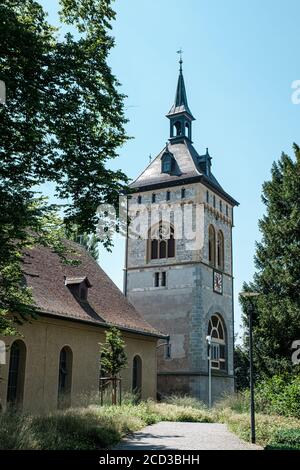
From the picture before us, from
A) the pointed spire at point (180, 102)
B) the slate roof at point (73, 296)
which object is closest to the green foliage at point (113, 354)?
the slate roof at point (73, 296)

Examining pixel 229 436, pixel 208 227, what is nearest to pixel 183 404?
pixel 229 436

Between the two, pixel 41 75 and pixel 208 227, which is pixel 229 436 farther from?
pixel 208 227

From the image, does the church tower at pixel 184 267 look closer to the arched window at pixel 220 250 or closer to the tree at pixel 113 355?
the arched window at pixel 220 250

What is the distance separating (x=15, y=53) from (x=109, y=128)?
3271 mm

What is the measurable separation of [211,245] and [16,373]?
900 inches

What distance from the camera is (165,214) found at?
39188 millimetres

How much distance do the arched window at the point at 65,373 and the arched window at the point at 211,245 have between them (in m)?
18.8

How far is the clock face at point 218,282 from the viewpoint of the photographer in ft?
128

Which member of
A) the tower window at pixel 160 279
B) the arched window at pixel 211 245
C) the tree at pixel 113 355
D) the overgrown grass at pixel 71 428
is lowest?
the overgrown grass at pixel 71 428

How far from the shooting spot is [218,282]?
3972 cm

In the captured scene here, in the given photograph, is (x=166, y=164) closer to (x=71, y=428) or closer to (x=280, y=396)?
(x=280, y=396)

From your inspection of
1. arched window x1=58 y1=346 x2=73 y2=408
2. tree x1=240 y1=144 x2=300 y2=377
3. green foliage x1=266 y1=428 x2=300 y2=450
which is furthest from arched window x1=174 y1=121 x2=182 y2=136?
green foliage x1=266 y1=428 x2=300 y2=450
